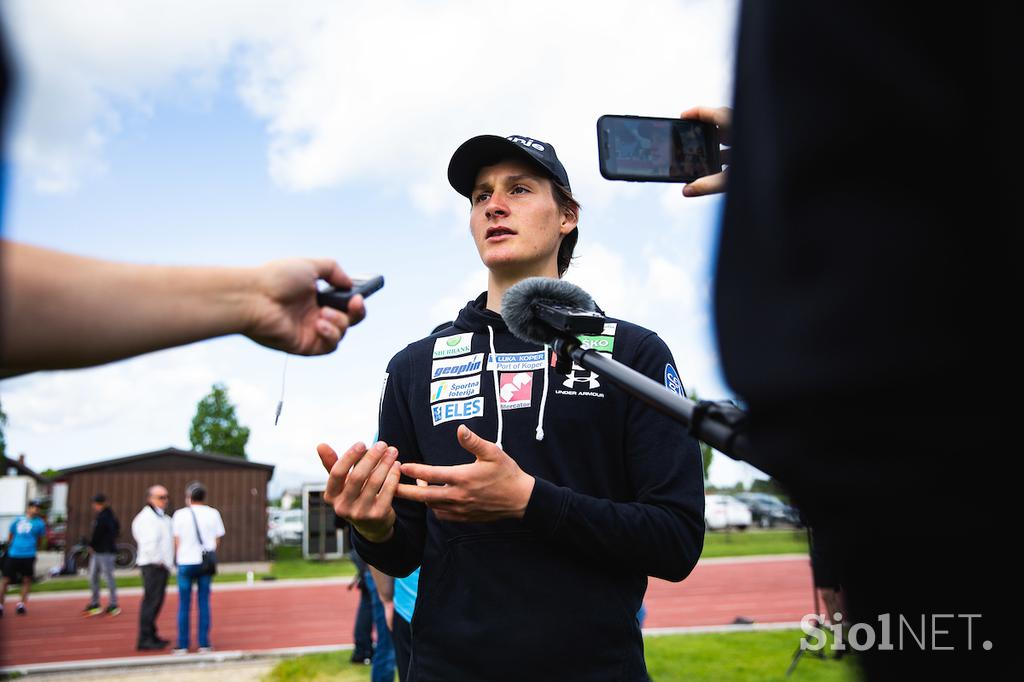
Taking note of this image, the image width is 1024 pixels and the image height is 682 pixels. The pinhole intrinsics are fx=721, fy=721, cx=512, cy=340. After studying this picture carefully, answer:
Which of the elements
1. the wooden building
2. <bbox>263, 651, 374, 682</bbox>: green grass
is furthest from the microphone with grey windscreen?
the wooden building

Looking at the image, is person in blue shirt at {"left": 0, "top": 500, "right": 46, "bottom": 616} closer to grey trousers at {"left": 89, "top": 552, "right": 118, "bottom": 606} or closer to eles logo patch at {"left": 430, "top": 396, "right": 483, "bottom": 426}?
grey trousers at {"left": 89, "top": 552, "right": 118, "bottom": 606}

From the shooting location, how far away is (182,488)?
3034cm

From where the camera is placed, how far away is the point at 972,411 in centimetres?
62

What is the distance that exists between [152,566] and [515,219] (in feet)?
36.4

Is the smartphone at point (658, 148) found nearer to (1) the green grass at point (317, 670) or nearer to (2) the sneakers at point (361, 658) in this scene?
(1) the green grass at point (317, 670)

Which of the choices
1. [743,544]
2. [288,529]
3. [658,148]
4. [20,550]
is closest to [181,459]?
[288,529]

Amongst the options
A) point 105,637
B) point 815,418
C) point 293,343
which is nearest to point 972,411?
point 815,418

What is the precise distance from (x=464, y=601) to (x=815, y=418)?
1670mm

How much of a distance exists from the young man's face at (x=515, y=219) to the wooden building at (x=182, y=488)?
29.5 m

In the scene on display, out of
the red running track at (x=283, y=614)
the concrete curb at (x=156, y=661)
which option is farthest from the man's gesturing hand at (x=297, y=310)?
the red running track at (x=283, y=614)

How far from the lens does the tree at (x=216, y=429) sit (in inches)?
2347

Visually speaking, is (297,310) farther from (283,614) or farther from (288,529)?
(288,529)

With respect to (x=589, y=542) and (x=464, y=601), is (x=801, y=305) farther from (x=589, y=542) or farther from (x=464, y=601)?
(x=464, y=601)

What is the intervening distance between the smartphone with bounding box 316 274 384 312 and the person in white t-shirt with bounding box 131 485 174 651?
11.1 metres
